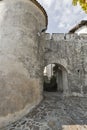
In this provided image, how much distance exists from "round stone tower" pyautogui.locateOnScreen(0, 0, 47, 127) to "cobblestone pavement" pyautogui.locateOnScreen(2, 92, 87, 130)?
41cm

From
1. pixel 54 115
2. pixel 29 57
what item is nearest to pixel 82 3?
pixel 54 115

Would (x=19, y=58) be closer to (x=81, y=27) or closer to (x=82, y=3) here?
(x=82, y=3)

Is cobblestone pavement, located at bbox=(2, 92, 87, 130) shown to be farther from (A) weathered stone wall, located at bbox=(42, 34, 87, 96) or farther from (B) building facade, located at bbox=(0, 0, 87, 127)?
(A) weathered stone wall, located at bbox=(42, 34, 87, 96)

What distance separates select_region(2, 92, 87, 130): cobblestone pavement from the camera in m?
8.63

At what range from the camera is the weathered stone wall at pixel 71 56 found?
12719mm

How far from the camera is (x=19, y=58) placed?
10133 millimetres

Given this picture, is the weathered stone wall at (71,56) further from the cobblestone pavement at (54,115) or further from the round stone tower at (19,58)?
the cobblestone pavement at (54,115)

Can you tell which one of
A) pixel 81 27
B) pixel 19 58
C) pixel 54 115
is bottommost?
pixel 54 115

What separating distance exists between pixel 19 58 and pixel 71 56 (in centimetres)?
447

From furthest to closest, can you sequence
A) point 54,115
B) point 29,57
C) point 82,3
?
point 29,57
point 54,115
point 82,3

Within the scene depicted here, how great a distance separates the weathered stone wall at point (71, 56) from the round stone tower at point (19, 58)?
49.1 inches

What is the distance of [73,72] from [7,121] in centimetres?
593

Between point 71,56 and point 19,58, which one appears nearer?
point 19,58

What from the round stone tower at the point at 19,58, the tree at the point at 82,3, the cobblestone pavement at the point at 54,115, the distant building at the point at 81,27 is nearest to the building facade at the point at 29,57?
the round stone tower at the point at 19,58
